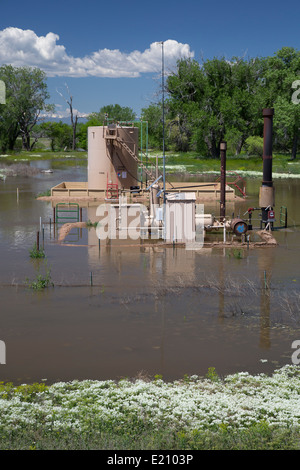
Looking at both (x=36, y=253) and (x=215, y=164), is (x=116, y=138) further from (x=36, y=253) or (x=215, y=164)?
(x=215, y=164)

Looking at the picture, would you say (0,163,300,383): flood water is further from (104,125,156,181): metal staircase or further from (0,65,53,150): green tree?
(0,65,53,150): green tree

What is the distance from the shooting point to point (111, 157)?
142ft

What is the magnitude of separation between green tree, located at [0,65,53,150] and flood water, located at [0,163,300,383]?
101676 millimetres

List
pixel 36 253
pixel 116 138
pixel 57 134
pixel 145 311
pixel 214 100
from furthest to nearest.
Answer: pixel 57 134 < pixel 214 100 < pixel 116 138 < pixel 36 253 < pixel 145 311

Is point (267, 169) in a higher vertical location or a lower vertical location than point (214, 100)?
lower

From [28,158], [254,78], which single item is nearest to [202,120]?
[254,78]

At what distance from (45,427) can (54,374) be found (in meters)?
2.39

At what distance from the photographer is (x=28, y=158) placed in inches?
4168

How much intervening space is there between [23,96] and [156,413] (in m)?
120

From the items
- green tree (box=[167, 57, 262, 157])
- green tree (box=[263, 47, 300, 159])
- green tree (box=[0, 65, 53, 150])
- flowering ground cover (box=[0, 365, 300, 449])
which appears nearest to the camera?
flowering ground cover (box=[0, 365, 300, 449])

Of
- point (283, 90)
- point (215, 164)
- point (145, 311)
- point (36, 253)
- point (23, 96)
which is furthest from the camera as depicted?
point (23, 96)

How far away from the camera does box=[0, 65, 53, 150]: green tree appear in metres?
122
